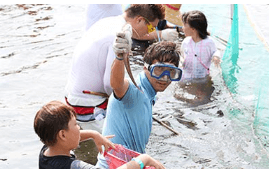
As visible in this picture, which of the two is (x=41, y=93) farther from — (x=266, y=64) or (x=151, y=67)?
(x=151, y=67)

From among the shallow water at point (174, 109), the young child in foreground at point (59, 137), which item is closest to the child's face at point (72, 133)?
the young child in foreground at point (59, 137)

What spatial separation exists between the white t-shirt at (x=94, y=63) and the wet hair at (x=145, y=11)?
0.11m

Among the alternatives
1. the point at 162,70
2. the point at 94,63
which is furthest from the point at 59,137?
the point at 94,63

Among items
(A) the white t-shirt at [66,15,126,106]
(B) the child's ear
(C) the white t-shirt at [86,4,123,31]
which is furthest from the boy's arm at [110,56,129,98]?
(C) the white t-shirt at [86,4,123,31]

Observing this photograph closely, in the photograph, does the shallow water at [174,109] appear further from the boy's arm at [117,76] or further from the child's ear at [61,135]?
the child's ear at [61,135]

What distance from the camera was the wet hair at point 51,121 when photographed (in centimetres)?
271

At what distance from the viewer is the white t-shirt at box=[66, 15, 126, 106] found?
155 inches

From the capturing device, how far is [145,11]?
402 cm

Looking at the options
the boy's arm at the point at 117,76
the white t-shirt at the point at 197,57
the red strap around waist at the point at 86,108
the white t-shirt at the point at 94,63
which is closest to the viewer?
the boy's arm at the point at 117,76

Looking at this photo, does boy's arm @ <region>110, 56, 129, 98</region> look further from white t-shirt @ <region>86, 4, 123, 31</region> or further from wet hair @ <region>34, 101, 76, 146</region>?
white t-shirt @ <region>86, 4, 123, 31</region>

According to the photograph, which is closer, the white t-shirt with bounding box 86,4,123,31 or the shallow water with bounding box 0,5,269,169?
the shallow water with bounding box 0,5,269,169

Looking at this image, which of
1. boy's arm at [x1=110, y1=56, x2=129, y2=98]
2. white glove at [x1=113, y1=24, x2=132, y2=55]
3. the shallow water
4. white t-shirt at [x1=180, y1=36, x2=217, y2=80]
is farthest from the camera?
white t-shirt at [x1=180, y1=36, x2=217, y2=80]

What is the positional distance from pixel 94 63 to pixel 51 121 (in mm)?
1416

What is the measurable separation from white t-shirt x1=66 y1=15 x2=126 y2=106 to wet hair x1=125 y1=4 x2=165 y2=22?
107 mm
